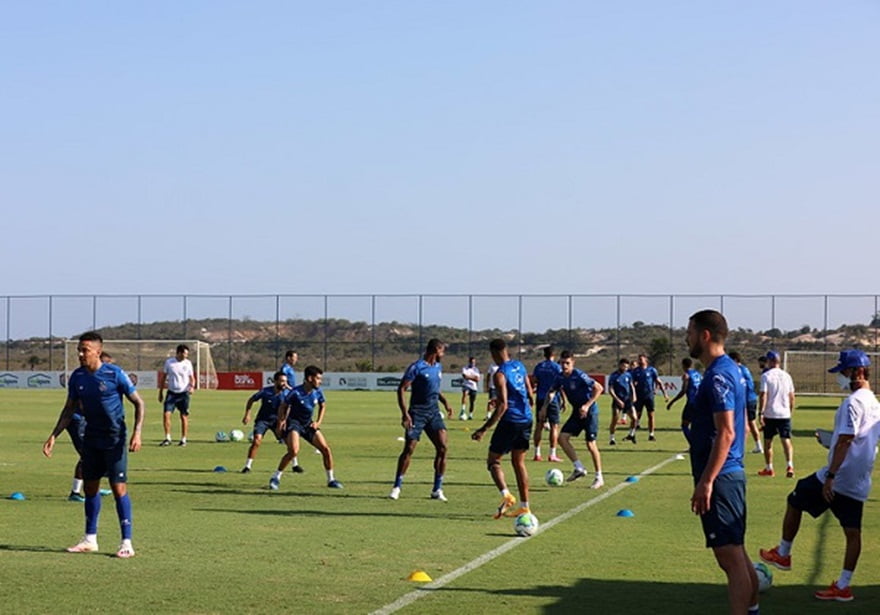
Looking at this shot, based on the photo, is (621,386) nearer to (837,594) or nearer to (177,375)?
(177,375)

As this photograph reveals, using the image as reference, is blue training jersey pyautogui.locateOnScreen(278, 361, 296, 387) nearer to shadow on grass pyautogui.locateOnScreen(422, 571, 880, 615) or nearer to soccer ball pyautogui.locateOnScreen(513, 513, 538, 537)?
soccer ball pyautogui.locateOnScreen(513, 513, 538, 537)

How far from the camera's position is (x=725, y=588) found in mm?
11156

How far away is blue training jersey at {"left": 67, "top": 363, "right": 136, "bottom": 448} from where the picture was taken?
1272cm

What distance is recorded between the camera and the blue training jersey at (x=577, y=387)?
71.2 feet

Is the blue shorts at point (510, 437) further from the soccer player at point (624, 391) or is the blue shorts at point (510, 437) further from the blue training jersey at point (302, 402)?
the soccer player at point (624, 391)

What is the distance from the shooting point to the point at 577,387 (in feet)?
71.8

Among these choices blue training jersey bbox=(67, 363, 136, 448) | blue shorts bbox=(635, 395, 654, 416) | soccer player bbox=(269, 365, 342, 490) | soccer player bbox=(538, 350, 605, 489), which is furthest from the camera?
blue shorts bbox=(635, 395, 654, 416)

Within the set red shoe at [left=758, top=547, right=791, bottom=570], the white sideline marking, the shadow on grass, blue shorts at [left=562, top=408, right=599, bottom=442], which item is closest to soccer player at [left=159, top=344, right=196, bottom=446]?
blue shorts at [left=562, top=408, right=599, bottom=442]

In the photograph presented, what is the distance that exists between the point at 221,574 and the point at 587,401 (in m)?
10.8

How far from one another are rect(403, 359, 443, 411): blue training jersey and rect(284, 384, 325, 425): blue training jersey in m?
2.15

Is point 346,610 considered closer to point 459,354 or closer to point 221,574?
A: point 221,574

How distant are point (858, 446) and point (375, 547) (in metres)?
4.83

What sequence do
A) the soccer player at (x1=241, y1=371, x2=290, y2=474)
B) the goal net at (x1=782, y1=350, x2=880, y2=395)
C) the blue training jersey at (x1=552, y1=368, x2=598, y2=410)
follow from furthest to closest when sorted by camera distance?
1. the goal net at (x1=782, y1=350, x2=880, y2=395)
2. the soccer player at (x1=241, y1=371, x2=290, y2=474)
3. the blue training jersey at (x1=552, y1=368, x2=598, y2=410)

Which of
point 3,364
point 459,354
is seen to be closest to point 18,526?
point 459,354
